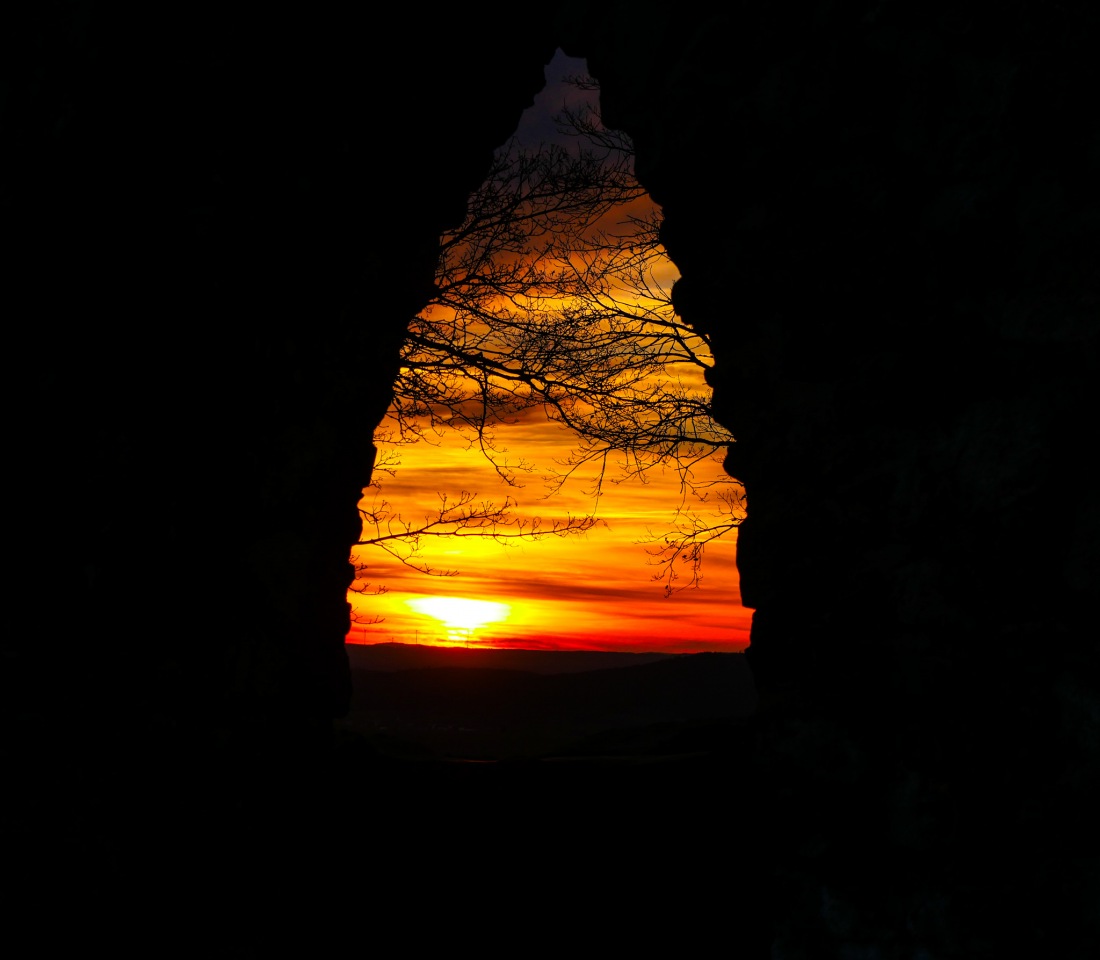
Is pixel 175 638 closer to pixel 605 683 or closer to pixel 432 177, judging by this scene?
pixel 432 177

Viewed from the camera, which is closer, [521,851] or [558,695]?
[521,851]

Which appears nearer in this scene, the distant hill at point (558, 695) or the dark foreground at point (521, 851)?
the dark foreground at point (521, 851)

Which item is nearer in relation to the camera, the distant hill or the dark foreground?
the dark foreground

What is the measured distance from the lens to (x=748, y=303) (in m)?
3.24

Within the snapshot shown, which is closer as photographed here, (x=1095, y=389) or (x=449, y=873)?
(x=1095, y=389)

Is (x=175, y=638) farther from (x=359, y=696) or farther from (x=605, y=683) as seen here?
(x=605, y=683)

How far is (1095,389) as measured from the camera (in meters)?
2.47

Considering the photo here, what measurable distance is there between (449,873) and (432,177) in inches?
→ 135

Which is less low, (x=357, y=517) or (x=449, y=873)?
(x=357, y=517)

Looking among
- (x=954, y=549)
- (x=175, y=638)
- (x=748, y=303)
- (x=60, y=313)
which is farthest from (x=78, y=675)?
(x=954, y=549)

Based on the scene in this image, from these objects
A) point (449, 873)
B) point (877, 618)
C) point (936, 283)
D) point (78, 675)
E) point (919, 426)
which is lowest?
point (449, 873)

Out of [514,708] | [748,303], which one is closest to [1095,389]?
[748,303]

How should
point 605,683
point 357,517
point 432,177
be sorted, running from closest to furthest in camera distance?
point 432,177 → point 357,517 → point 605,683

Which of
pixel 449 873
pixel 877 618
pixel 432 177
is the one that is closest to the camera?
pixel 877 618
